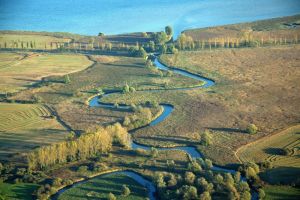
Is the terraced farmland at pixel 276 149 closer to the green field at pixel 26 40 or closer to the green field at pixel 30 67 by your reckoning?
the green field at pixel 30 67

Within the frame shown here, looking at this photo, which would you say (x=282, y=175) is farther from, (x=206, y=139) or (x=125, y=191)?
(x=125, y=191)

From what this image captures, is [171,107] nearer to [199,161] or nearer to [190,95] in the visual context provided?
[190,95]

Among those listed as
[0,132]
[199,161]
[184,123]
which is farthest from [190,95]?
[0,132]

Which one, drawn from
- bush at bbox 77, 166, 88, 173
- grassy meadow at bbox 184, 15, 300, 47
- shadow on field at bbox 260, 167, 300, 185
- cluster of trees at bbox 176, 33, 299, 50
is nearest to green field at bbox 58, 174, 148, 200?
bush at bbox 77, 166, 88, 173

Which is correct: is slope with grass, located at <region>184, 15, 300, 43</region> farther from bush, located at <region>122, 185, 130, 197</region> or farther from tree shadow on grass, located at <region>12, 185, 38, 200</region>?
tree shadow on grass, located at <region>12, 185, 38, 200</region>

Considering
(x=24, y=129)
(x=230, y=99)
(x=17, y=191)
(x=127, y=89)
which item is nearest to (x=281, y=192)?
(x=230, y=99)

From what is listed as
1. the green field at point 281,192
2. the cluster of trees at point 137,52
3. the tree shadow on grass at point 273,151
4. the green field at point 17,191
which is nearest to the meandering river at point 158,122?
the green field at point 281,192
